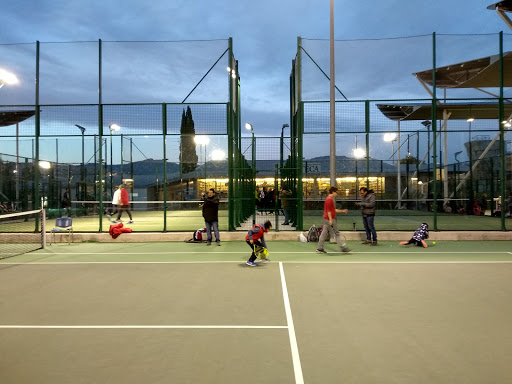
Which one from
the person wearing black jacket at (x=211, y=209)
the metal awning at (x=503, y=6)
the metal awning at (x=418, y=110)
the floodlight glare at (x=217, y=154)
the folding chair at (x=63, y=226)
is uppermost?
the metal awning at (x=503, y=6)

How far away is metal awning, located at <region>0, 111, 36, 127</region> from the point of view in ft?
44.3

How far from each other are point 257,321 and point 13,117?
42.4 feet

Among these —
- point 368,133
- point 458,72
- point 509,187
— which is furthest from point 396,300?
point 509,187

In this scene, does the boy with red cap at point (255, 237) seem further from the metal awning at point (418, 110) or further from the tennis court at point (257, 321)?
the metal awning at point (418, 110)

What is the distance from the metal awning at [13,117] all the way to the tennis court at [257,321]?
6.63 meters

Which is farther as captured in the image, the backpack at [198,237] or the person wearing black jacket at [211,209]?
the backpack at [198,237]

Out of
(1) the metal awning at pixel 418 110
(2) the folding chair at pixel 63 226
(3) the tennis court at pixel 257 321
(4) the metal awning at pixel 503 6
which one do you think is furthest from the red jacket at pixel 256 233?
(4) the metal awning at pixel 503 6

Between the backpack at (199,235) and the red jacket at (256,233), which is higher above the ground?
the red jacket at (256,233)

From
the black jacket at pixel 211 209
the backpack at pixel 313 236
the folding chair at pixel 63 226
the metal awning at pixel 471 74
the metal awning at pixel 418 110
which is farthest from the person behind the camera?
the metal awning at pixel 471 74

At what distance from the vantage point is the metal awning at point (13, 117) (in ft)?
44.3

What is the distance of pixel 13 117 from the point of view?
13.6 meters

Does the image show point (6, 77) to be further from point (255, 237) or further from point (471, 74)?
point (471, 74)

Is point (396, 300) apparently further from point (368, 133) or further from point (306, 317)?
point (368, 133)

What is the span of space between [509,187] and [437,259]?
18787 mm
